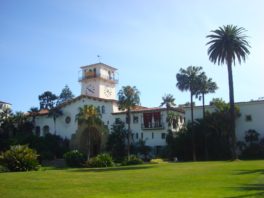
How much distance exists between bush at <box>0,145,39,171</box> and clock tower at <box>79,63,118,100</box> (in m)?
37.7

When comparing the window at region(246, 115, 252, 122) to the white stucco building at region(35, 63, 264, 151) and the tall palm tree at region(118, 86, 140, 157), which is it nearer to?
the white stucco building at region(35, 63, 264, 151)

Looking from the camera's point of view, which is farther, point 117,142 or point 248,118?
point 117,142

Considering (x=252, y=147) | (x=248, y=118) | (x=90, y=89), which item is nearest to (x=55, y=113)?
(x=90, y=89)

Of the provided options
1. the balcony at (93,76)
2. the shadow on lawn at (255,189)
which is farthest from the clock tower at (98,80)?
the shadow on lawn at (255,189)

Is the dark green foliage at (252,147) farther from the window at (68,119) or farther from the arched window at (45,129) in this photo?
the arched window at (45,129)

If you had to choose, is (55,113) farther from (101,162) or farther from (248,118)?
(248,118)

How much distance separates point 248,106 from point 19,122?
43049 mm

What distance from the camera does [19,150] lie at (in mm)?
42000

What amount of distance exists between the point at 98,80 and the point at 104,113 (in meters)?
10.2

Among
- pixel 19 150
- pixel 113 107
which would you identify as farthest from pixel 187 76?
pixel 19 150

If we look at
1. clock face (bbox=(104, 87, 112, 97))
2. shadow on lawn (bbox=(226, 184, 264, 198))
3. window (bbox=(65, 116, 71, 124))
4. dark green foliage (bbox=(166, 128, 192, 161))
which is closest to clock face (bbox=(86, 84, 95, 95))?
clock face (bbox=(104, 87, 112, 97))

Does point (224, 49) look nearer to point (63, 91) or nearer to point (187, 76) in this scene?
point (187, 76)

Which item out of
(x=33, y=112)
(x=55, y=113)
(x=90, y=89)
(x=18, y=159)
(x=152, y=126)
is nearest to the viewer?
(x=18, y=159)

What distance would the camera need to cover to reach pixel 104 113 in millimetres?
72750
